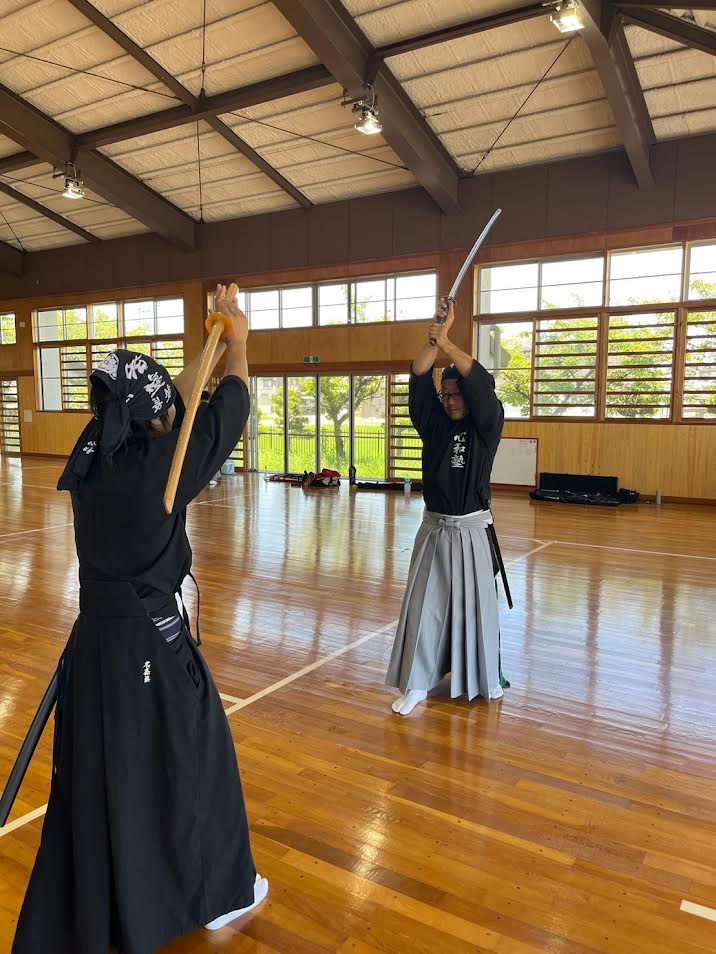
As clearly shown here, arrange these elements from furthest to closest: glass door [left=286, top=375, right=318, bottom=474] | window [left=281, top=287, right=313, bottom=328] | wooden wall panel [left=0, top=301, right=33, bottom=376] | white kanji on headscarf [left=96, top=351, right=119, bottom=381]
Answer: wooden wall panel [left=0, top=301, right=33, bottom=376] → glass door [left=286, top=375, right=318, bottom=474] → window [left=281, top=287, right=313, bottom=328] → white kanji on headscarf [left=96, top=351, right=119, bottom=381]

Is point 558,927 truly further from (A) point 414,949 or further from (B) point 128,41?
(B) point 128,41

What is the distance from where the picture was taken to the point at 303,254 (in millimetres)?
12344

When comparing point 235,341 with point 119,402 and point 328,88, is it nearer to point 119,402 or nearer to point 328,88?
point 119,402

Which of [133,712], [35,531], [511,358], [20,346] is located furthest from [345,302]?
[133,712]

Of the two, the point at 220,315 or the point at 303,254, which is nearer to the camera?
the point at 220,315

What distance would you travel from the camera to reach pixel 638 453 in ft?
32.5

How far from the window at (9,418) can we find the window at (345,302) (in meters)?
7.47

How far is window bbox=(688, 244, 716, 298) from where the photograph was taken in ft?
30.3

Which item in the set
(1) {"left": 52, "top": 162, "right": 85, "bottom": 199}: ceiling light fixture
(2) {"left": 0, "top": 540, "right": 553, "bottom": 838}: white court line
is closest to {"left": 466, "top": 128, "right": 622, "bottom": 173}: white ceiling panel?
(1) {"left": 52, "top": 162, "right": 85, "bottom": 199}: ceiling light fixture

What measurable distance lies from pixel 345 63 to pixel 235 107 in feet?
6.92

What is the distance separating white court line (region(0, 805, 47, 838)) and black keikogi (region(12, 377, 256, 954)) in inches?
29.9

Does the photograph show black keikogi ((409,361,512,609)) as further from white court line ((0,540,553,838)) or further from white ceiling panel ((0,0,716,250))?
white ceiling panel ((0,0,716,250))

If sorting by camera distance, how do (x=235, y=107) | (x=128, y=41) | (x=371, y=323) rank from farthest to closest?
(x=371, y=323) → (x=235, y=107) → (x=128, y=41)

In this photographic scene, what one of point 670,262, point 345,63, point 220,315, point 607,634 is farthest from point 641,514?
point 220,315
